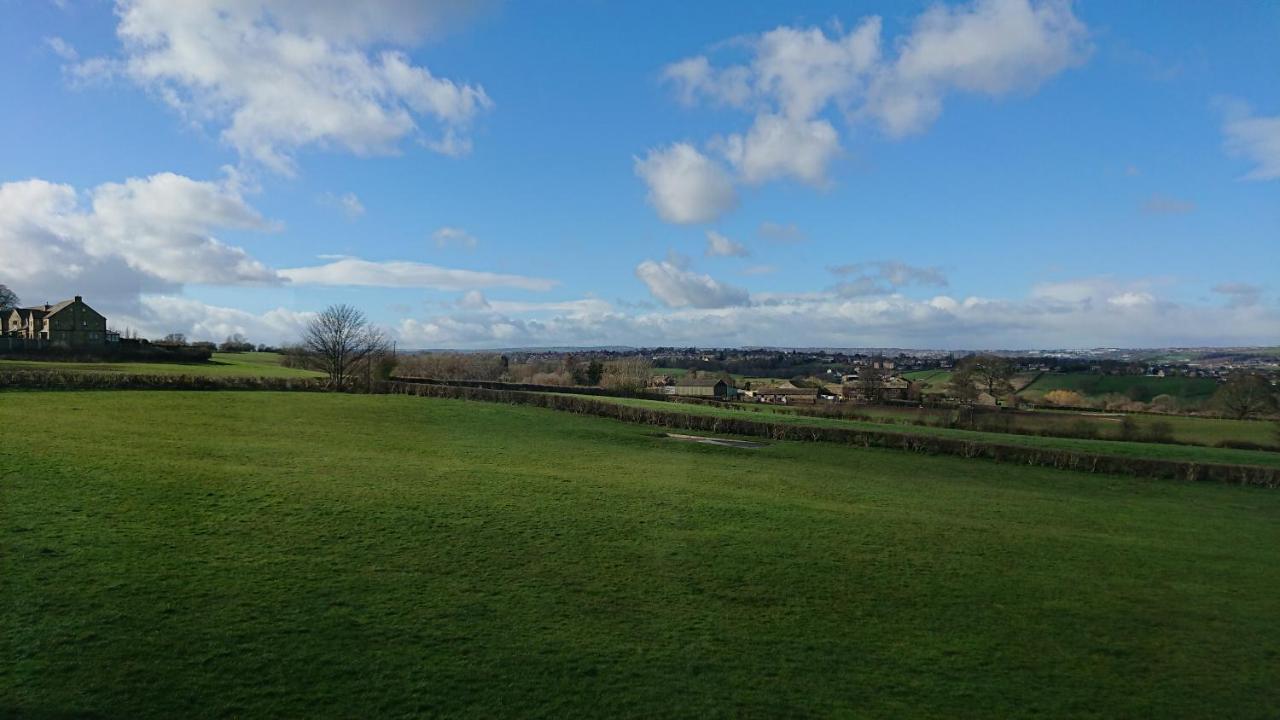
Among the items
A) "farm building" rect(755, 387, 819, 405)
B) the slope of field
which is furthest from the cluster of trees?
the slope of field

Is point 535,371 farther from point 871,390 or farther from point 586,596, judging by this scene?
point 586,596

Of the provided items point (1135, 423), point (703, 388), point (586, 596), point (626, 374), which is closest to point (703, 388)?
point (703, 388)

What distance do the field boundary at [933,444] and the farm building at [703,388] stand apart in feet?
172

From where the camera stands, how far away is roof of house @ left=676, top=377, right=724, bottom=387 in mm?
101500

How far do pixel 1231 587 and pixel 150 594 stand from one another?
656 inches

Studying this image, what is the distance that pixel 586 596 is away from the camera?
406 inches

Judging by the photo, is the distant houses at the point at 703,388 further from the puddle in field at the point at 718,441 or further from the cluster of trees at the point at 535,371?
the puddle in field at the point at 718,441

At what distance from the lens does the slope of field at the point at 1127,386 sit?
70625 mm

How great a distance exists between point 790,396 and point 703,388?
72.2 ft

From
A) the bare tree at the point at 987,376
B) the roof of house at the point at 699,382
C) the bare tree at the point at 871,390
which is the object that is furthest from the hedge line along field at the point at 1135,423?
the roof of house at the point at 699,382

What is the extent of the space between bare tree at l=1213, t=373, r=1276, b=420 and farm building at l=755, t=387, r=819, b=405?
108ft

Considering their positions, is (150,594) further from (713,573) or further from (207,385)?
(207,385)

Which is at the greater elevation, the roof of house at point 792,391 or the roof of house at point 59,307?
the roof of house at point 59,307

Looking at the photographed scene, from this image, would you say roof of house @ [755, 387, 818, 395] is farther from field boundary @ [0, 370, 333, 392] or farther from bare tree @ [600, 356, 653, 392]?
field boundary @ [0, 370, 333, 392]
